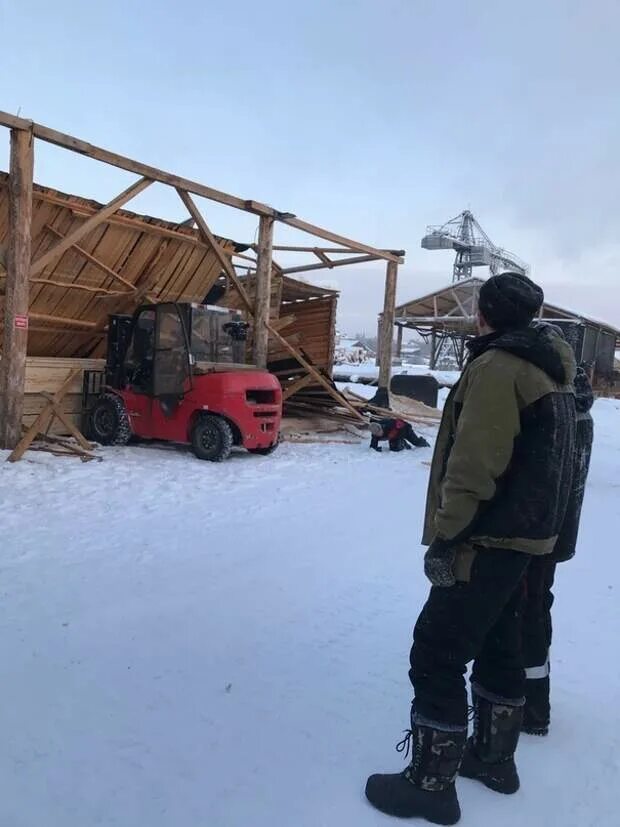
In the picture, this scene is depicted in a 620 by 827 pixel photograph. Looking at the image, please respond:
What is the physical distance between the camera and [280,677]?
120 inches

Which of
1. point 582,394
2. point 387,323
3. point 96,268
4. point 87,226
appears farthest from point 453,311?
point 582,394

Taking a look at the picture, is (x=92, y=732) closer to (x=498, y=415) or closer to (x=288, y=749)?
(x=288, y=749)

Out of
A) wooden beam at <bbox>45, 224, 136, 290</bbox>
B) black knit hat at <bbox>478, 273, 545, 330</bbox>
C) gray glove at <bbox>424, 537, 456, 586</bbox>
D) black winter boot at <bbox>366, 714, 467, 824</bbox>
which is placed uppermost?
wooden beam at <bbox>45, 224, 136, 290</bbox>

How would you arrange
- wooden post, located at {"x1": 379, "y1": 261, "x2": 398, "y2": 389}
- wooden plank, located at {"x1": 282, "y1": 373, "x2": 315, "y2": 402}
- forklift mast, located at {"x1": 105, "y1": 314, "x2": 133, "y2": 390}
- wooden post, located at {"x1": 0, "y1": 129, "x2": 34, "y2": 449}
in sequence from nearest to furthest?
wooden post, located at {"x1": 0, "y1": 129, "x2": 34, "y2": 449} → forklift mast, located at {"x1": 105, "y1": 314, "x2": 133, "y2": 390} → wooden plank, located at {"x1": 282, "y1": 373, "x2": 315, "y2": 402} → wooden post, located at {"x1": 379, "y1": 261, "x2": 398, "y2": 389}

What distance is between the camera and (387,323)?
1415 centimetres

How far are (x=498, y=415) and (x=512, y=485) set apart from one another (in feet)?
0.79

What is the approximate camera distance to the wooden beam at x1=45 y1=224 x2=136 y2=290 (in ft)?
29.4

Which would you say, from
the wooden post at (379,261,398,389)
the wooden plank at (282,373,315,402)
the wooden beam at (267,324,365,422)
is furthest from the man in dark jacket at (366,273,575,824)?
the wooden post at (379,261,398,389)

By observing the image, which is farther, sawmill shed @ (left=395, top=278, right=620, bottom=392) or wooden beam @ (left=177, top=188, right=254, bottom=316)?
sawmill shed @ (left=395, top=278, right=620, bottom=392)

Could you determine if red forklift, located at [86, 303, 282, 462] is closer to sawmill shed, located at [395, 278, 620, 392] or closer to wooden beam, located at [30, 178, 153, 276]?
wooden beam, located at [30, 178, 153, 276]

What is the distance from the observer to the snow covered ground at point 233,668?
2234mm

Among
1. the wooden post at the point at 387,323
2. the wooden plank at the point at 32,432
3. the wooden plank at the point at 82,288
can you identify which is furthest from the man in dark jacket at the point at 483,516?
the wooden post at the point at 387,323

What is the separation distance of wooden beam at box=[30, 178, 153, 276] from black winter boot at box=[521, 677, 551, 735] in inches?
286

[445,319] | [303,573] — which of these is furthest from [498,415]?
[445,319]
